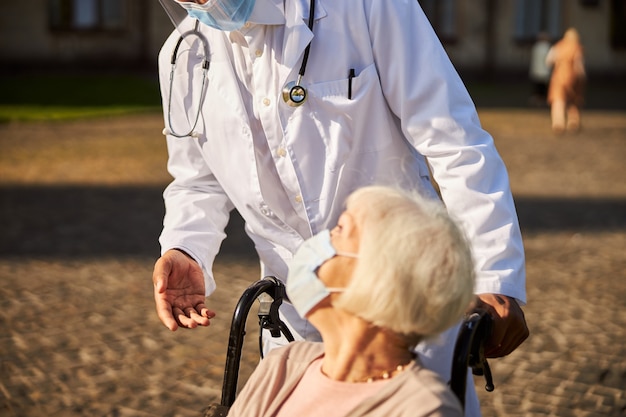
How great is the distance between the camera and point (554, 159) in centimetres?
1405

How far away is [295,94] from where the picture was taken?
2.58 meters

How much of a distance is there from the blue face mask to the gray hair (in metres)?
0.73

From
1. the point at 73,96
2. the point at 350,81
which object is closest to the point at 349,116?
the point at 350,81

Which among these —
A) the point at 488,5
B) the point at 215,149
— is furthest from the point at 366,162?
the point at 488,5

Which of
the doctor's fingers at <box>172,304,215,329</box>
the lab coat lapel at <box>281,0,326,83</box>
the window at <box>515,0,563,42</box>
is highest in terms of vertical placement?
the lab coat lapel at <box>281,0,326,83</box>

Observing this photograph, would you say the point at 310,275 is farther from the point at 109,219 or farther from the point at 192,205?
the point at 109,219

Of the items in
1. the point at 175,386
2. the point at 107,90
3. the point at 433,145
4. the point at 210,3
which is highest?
the point at 210,3

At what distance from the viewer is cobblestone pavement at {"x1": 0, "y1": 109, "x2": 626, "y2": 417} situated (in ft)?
16.5

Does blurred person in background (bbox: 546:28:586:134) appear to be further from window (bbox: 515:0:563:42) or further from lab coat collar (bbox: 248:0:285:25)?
lab coat collar (bbox: 248:0:285:25)

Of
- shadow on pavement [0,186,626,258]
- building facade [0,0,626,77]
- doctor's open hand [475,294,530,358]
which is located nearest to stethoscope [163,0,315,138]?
doctor's open hand [475,294,530,358]

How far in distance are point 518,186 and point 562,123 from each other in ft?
22.3

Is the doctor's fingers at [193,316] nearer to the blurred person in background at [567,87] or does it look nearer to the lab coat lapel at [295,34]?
the lab coat lapel at [295,34]

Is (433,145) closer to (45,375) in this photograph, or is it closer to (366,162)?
(366,162)

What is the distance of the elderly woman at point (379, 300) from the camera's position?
6.64ft
